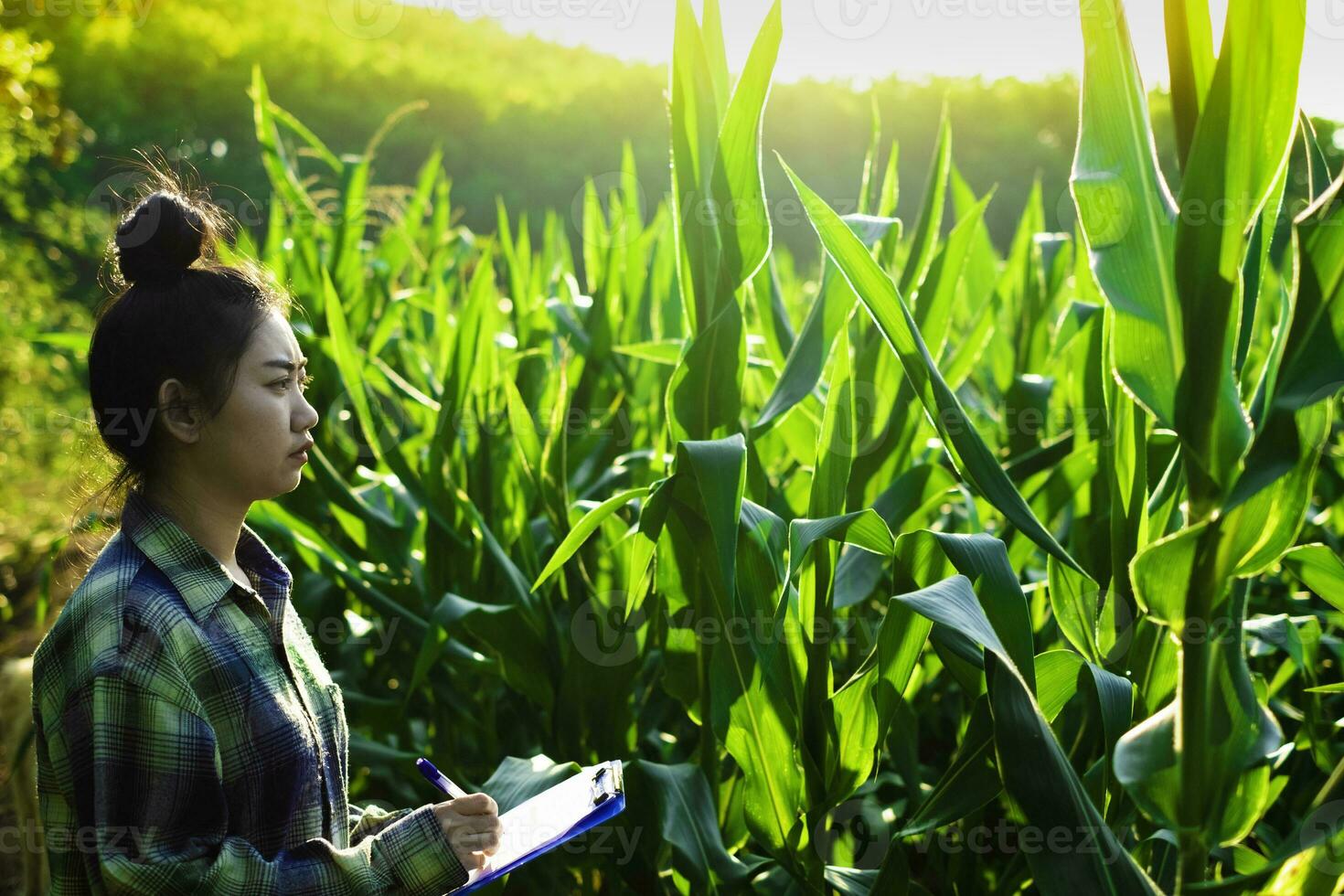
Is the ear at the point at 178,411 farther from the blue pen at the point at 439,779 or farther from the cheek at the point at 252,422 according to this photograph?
the blue pen at the point at 439,779

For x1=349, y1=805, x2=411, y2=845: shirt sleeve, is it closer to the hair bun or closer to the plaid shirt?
the plaid shirt

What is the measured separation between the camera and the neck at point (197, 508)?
78 centimetres

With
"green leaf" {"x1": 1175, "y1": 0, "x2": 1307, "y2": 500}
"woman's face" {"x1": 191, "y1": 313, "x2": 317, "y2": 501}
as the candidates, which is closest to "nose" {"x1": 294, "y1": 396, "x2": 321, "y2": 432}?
"woman's face" {"x1": 191, "y1": 313, "x2": 317, "y2": 501}

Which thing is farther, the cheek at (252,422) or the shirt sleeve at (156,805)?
the cheek at (252,422)

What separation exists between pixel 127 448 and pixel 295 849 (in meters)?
0.30

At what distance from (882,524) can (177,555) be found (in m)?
0.49

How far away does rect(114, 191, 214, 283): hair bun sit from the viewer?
78 cm

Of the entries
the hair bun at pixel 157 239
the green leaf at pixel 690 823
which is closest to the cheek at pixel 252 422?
the hair bun at pixel 157 239

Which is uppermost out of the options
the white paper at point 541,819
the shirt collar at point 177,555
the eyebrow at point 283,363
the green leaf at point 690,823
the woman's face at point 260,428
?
the eyebrow at point 283,363

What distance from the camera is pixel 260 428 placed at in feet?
2.52

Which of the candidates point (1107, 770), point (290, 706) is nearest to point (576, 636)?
point (290, 706)

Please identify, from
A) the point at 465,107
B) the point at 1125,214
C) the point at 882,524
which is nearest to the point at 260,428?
the point at 882,524

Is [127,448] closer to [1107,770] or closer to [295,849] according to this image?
[295,849]

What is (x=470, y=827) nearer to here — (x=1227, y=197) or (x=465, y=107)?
(x=1227, y=197)
